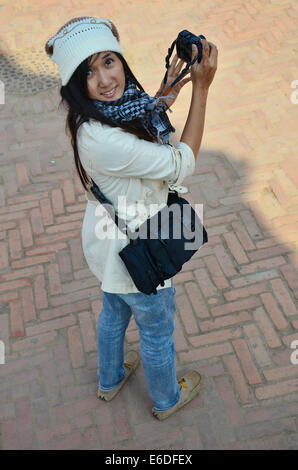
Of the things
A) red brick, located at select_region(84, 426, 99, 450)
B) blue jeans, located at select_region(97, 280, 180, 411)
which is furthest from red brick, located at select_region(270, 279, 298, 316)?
red brick, located at select_region(84, 426, 99, 450)

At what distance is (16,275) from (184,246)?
1.74 m

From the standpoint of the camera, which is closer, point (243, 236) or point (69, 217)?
point (243, 236)

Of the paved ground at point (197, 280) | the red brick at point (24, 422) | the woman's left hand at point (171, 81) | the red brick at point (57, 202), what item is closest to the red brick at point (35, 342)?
the paved ground at point (197, 280)

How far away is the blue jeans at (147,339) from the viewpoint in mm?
2174

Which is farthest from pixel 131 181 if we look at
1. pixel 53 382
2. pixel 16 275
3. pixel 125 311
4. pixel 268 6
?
pixel 268 6

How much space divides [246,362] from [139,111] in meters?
1.75

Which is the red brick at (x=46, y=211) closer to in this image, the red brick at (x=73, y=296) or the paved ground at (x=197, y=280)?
the paved ground at (x=197, y=280)

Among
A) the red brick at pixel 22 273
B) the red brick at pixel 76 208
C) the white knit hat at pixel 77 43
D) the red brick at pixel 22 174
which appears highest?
the white knit hat at pixel 77 43

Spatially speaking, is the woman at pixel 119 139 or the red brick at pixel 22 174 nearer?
the woman at pixel 119 139

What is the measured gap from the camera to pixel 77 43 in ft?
5.73
